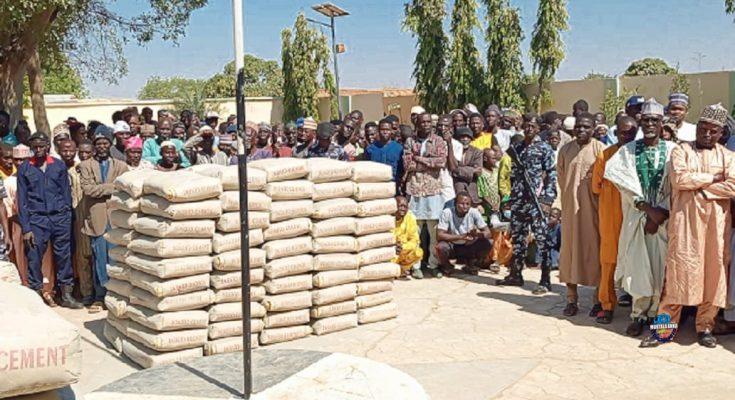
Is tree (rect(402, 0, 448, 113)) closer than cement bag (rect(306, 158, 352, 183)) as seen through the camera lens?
No

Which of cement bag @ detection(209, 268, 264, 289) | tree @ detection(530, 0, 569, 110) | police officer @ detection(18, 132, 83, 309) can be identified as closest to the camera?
cement bag @ detection(209, 268, 264, 289)

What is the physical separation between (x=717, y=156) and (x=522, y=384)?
2.33 meters

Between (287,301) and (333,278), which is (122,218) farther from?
(333,278)

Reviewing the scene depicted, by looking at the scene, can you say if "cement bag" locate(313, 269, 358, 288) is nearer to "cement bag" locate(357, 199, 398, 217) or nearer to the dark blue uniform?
"cement bag" locate(357, 199, 398, 217)

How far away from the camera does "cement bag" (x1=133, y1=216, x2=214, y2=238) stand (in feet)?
18.3

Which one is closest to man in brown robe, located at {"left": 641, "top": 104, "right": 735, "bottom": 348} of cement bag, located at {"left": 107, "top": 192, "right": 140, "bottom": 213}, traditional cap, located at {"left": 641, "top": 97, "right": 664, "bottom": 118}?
traditional cap, located at {"left": 641, "top": 97, "right": 664, "bottom": 118}

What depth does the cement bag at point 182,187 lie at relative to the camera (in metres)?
5.54

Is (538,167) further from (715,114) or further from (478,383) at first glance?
(478,383)

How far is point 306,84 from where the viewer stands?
100ft

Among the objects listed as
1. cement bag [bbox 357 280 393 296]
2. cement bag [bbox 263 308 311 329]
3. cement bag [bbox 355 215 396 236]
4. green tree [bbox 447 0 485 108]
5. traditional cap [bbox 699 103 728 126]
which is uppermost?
green tree [bbox 447 0 485 108]

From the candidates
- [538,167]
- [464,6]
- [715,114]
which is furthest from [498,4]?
[715,114]

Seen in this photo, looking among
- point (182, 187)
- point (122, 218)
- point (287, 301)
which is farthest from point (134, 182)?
point (287, 301)

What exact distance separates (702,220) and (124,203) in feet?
14.8

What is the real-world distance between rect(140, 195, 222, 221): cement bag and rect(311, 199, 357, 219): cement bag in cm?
95
